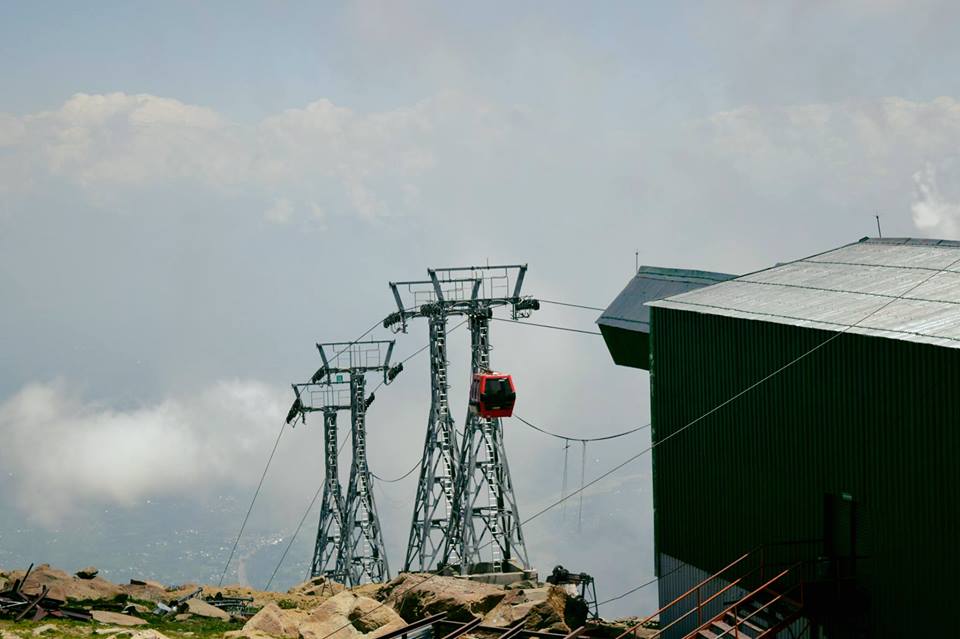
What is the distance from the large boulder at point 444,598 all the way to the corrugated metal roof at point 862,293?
1156 cm

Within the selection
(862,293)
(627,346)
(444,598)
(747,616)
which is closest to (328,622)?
(444,598)

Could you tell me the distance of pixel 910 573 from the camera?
86.5ft

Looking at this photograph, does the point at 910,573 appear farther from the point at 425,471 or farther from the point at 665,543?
the point at 425,471

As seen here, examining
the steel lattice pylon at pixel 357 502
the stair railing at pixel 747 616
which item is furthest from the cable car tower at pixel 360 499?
the stair railing at pixel 747 616

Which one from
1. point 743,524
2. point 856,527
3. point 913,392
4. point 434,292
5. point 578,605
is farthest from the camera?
point 434,292

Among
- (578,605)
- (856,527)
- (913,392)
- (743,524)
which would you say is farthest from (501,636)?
(913,392)

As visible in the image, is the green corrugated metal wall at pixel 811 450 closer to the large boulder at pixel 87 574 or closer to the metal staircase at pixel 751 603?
the metal staircase at pixel 751 603

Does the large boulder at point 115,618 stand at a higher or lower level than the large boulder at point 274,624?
lower

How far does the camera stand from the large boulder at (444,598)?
1439 inches

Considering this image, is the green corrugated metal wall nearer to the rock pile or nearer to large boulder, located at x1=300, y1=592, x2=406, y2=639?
large boulder, located at x1=300, y1=592, x2=406, y2=639

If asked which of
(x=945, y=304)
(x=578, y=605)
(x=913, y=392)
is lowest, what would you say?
(x=578, y=605)

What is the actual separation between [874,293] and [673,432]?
28.3 feet

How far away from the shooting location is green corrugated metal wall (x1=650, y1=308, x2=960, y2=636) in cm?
2570

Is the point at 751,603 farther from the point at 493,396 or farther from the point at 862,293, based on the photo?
the point at 493,396
